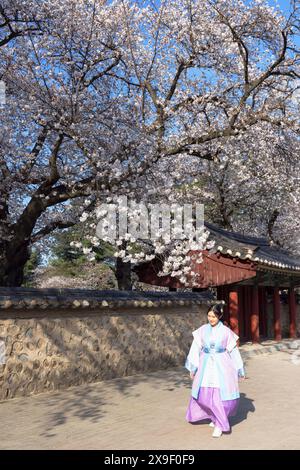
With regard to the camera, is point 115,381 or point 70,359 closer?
point 70,359

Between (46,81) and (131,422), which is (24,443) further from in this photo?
(46,81)

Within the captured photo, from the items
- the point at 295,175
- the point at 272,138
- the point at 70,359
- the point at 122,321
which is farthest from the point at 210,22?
the point at 70,359

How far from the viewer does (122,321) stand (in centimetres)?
1187

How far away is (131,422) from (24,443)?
1.67 m

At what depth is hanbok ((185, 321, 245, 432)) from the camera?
6.86 meters

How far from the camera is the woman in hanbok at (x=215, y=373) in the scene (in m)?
6.86

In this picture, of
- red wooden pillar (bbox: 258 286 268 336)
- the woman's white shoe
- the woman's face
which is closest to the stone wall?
the woman's face

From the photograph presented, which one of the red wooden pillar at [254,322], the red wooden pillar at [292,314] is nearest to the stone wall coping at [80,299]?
the red wooden pillar at [254,322]

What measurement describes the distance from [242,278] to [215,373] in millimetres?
11231

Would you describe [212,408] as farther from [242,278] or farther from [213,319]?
[242,278]

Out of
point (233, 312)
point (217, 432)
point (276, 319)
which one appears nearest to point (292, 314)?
point (276, 319)

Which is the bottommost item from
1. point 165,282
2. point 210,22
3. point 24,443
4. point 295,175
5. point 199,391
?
point 24,443

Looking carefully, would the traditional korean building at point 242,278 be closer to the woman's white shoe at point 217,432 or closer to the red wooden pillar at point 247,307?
the red wooden pillar at point 247,307

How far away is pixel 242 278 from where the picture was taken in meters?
17.9
